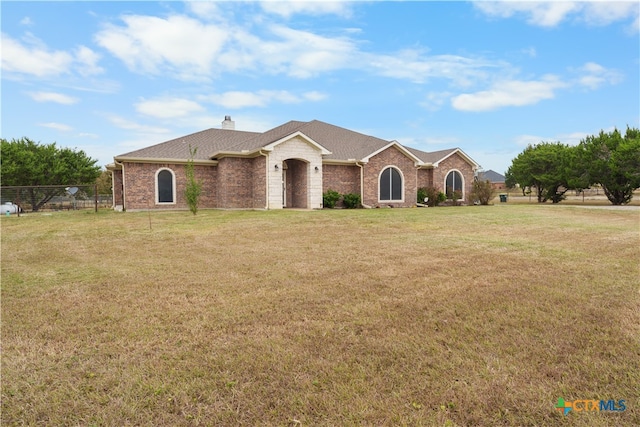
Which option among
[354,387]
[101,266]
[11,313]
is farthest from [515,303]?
[101,266]

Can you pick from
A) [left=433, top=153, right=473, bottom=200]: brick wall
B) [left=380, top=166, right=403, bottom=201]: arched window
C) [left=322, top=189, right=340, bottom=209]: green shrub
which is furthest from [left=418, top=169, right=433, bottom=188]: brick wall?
[left=322, top=189, right=340, bottom=209]: green shrub

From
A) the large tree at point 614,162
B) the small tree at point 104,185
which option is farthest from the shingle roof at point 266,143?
the small tree at point 104,185

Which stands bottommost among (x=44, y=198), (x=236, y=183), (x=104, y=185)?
(x=44, y=198)

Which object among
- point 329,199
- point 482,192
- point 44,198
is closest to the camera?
point 329,199

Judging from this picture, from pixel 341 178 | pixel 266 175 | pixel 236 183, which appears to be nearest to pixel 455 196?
pixel 341 178

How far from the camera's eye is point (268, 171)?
19.5 metres

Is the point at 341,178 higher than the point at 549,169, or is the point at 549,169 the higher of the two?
the point at 549,169

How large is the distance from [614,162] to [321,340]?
116 ft

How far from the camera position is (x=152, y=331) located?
350 cm

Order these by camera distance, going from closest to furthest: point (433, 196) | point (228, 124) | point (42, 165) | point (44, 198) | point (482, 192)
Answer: point (44, 198)
point (433, 196)
point (482, 192)
point (228, 124)
point (42, 165)

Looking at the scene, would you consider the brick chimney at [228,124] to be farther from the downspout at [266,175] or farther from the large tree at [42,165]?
the large tree at [42,165]

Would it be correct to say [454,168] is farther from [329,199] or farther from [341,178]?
[329,199]

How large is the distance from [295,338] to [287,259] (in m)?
3.59

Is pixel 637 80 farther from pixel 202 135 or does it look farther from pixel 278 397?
pixel 202 135
